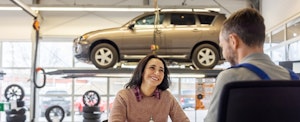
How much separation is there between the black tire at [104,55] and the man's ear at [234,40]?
15.2ft

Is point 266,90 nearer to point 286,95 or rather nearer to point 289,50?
point 286,95

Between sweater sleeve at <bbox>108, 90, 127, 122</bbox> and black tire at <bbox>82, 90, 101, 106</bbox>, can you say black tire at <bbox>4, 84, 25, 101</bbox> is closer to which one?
black tire at <bbox>82, 90, 101, 106</bbox>

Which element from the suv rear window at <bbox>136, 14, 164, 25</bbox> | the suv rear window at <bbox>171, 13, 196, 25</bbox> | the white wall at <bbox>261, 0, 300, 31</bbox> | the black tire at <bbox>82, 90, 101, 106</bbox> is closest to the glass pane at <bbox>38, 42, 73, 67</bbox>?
the black tire at <bbox>82, 90, 101, 106</bbox>

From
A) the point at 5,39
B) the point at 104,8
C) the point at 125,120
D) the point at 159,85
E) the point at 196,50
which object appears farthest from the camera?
the point at 5,39

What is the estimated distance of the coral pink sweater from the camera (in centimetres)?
245

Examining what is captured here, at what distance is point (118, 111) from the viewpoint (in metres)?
2.42

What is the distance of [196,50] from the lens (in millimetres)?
5902

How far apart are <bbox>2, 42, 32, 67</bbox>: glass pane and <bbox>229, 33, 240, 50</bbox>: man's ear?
9131 mm

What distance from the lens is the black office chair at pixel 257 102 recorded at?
36.7 inches

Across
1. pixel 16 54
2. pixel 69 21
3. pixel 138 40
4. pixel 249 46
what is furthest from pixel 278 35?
pixel 249 46

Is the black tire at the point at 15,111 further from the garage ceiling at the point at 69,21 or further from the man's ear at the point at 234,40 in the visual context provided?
the man's ear at the point at 234,40

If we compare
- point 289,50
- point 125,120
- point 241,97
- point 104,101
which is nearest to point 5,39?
point 104,101

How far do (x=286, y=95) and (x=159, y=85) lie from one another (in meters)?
1.76

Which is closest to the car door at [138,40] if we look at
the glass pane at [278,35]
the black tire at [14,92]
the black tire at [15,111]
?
the black tire at [15,111]
